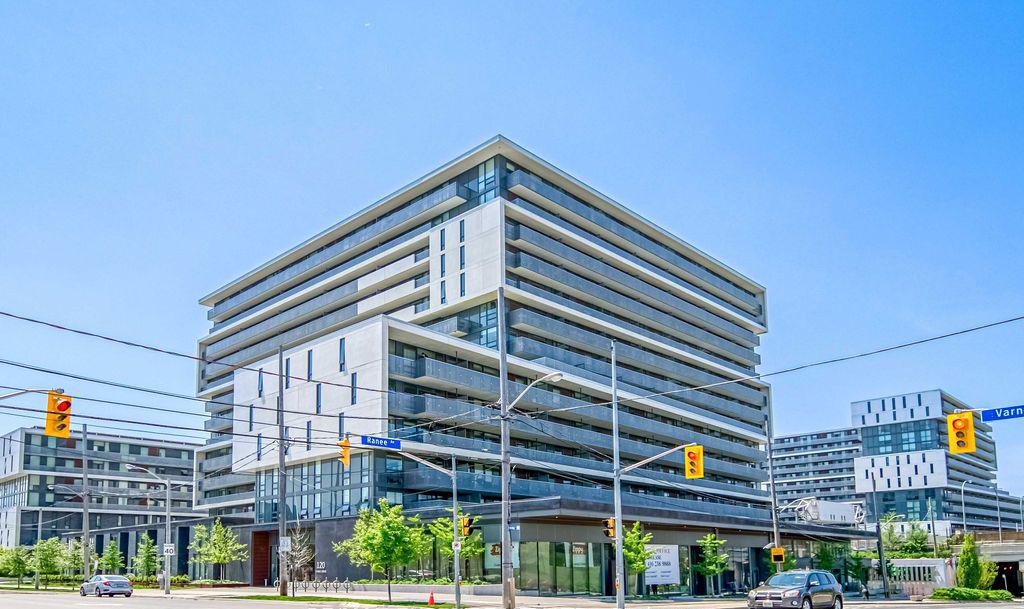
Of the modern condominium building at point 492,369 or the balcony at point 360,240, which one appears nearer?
the modern condominium building at point 492,369

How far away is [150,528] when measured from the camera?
3701 inches

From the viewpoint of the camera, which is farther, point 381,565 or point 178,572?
point 178,572

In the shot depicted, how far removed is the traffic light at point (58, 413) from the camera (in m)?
26.7

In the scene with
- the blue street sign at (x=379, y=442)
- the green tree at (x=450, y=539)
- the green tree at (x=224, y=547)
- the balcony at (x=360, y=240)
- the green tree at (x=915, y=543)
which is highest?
the balcony at (x=360, y=240)

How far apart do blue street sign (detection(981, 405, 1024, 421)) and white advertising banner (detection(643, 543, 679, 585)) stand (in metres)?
28.2

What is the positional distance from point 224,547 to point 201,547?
5.59m

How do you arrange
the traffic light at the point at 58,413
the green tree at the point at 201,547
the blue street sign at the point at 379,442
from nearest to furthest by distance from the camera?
the traffic light at the point at 58,413
the blue street sign at the point at 379,442
the green tree at the point at 201,547

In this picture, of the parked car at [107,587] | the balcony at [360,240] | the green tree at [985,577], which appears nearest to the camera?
the parked car at [107,587]

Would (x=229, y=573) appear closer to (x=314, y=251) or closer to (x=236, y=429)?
(x=236, y=429)

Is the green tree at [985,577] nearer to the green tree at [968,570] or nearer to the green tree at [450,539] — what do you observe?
the green tree at [968,570]

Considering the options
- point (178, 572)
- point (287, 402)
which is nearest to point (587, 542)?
point (287, 402)

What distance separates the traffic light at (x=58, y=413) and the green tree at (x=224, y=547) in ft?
Result: 149

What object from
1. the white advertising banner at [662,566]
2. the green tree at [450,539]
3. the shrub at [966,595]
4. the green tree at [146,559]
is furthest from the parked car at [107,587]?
the shrub at [966,595]

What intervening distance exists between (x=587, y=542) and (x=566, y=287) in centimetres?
2887
